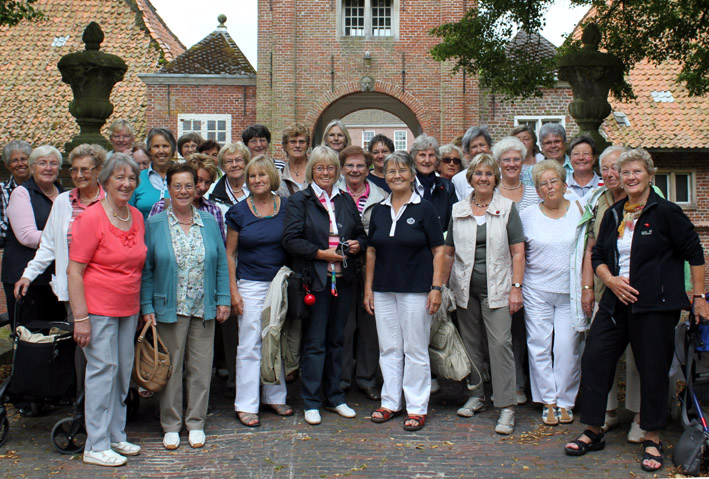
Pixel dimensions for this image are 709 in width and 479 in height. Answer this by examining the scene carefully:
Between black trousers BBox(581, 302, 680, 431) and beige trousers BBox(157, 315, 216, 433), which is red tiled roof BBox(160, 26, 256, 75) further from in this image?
black trousers BBox(581, 302, 680, 431)

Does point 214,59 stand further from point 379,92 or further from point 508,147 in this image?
point 508,147

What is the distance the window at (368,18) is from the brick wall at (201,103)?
361 cm

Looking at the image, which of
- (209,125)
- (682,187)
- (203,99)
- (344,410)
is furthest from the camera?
(209,125)

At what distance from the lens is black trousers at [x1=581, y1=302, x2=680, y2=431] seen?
16.9 feet

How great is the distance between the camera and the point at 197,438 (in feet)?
18.1

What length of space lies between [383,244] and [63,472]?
2.77 m

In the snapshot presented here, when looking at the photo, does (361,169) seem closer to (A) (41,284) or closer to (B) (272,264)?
(B) (272,264)

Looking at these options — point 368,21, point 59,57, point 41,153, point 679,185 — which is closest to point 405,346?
point 41,153

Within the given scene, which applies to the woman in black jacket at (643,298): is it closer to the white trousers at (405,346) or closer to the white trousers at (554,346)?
the white trousers at (554,346)

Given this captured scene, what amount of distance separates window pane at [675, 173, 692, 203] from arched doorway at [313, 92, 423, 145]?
7957mm

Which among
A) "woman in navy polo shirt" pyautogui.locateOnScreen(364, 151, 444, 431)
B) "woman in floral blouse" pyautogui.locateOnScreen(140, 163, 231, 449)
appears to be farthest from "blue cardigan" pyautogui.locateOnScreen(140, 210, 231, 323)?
"woman in navy polo shirt" pyautogui.locateOnScreen(364, 151, 444, 431)

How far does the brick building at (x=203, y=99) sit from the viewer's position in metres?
23.8

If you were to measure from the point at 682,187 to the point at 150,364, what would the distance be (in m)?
21.2

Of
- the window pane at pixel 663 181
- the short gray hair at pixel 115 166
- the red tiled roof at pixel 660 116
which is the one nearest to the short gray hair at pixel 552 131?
the short gray hair at pixel 115 166
